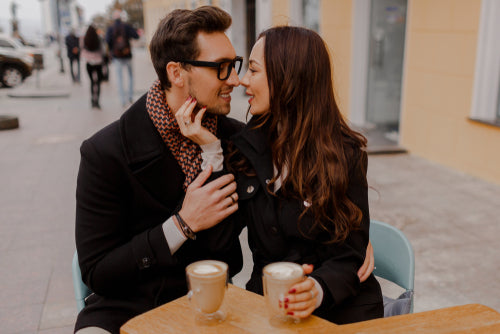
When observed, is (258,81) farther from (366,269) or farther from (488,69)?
(488,69)

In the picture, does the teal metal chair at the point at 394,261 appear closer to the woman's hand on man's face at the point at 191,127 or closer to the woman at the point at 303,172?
the woman at the point at 303,172

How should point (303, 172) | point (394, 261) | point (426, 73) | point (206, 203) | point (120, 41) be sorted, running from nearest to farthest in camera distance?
point (206, 203) < point (303, 172) < point (394, 261) < point (426, 73) < point (120, 41)

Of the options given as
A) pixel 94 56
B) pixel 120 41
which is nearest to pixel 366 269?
pixel 120 41

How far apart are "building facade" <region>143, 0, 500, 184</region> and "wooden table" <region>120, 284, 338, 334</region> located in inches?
100.0

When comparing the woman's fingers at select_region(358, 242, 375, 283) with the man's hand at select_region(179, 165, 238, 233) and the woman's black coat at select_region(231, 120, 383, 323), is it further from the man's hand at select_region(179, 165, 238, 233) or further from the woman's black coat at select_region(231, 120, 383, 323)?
Answer: the man's hand at select_region(179, 165, 238, 233)

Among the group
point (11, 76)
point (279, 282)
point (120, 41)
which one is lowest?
point (11, 76)

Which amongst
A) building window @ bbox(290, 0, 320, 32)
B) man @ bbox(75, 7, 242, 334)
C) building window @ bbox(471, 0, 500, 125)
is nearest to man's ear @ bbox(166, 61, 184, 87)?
man @ bbox(75, 7, 242, 334)

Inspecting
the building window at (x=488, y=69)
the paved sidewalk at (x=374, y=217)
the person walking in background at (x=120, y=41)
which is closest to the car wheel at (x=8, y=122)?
the paved sidewalk at (x=374, y=217)

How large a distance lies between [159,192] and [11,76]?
17209mm

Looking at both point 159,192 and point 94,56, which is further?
point 94,56

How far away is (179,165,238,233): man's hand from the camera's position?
1754mm

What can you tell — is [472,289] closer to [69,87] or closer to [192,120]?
[192,120]

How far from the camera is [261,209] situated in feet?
6.32

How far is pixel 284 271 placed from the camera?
1330 mm
